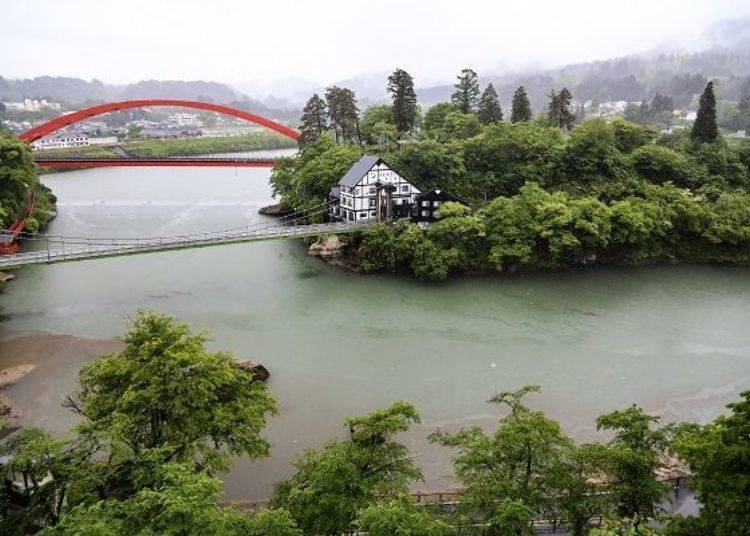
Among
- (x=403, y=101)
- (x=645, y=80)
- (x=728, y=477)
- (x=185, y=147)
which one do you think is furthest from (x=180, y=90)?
(x=728, y=477)

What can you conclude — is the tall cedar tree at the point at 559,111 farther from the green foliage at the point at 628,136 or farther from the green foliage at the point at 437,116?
the green foliage at the point at 437,116

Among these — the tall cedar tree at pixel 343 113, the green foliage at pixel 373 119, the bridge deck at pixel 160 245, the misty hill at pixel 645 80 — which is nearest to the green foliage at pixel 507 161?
the bridge deck at pixel 160 245

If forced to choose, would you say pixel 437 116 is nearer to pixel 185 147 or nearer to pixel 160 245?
pixel 160 245

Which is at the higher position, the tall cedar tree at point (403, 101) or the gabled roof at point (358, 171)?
the tall cedar tree at point (403, 101)

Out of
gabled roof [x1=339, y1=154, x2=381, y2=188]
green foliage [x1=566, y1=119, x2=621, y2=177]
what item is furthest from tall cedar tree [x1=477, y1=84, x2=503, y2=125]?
gabled roof [x1=339, y1=154, x2=381, y2=188]

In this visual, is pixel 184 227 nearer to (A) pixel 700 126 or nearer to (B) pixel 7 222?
(B) pixel 7 222

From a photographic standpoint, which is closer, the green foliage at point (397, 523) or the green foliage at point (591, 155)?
the green foliage at point (397, 523)
